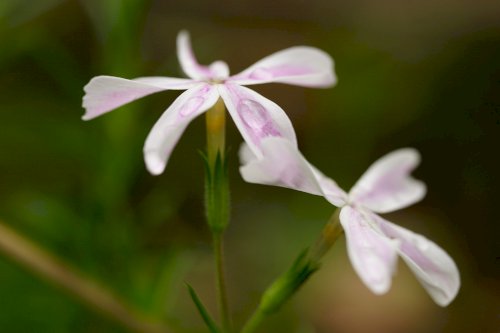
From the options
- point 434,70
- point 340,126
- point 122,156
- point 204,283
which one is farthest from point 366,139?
point 122,156

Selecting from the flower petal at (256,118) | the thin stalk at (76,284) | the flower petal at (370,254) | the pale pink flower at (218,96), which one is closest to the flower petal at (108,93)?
the pale pink flower at (218,96)

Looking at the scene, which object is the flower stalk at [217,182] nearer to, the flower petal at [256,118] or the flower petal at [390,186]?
the flower petal at [256,118]

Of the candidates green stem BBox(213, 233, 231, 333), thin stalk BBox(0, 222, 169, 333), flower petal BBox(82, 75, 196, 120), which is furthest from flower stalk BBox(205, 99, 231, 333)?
thin stalk BBox(0, 222, 169, 333)

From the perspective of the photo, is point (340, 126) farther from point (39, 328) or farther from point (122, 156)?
point (39, 328)

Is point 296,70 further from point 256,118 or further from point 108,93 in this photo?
point 108,93

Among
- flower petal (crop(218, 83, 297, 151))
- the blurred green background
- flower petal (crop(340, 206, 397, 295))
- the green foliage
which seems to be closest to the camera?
flower petal (crop(340, 206, 397, 295))

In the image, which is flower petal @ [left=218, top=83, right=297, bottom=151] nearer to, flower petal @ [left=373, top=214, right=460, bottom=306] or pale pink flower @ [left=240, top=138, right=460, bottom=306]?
pale pink flower @ [left=240, top=138, right=460, bottom=306]
